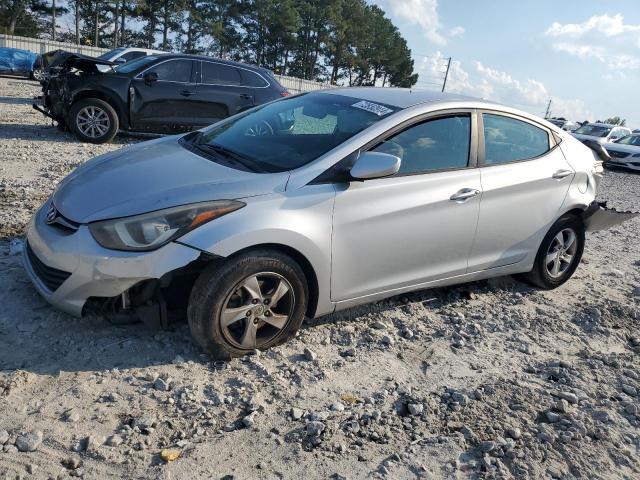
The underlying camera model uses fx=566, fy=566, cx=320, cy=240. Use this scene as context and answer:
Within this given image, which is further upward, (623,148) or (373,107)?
(373,107)

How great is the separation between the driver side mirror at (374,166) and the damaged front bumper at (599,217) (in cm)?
250

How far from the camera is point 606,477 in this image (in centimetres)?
276

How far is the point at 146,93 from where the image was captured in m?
9.77

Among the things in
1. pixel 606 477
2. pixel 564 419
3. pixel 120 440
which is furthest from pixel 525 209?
pixel 120 440

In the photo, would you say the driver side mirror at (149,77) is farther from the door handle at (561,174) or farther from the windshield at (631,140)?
the windshield at (631,140)

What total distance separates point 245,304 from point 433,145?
1792mm

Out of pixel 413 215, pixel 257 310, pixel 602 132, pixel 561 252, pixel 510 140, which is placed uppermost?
pixel 510 140

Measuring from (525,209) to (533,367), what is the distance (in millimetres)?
1333

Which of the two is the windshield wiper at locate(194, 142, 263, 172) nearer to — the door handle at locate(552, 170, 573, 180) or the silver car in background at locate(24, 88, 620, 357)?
the silver car in background at locate(24, 88, 620, 357)

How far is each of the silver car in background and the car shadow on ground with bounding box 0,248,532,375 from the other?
22cm

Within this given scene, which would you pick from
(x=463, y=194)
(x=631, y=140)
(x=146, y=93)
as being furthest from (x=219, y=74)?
(x=631, y=140)

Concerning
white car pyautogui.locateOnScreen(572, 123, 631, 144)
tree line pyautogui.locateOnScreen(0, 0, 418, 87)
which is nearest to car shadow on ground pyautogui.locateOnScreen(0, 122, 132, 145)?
white car pyautogui.locateOnScreen(572, 123, 631, 144)

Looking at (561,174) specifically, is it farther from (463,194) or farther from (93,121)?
(93,121)

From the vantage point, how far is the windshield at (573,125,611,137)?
837 inches
